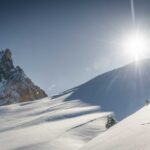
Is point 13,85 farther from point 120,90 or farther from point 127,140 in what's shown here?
point 127,140

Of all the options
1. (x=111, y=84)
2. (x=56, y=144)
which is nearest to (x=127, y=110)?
(x=111, y=84)

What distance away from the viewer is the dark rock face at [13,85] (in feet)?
393

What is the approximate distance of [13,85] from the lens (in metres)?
127

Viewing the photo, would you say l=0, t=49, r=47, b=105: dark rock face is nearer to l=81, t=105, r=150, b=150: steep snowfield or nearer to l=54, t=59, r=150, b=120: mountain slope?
l=54, t=59, r=150, b=120: mountain slope

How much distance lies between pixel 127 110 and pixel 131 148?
3048 cm

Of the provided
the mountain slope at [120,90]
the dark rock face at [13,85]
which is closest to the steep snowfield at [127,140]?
the mountain slope at [120,90]

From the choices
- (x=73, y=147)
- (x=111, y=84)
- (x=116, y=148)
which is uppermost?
(x=111, y=84)

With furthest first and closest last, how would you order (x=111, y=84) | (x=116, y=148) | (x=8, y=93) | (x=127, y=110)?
(x=8, y=93) < (x=111, y=84) < (x=127, y=110) < (x=116, y=148)

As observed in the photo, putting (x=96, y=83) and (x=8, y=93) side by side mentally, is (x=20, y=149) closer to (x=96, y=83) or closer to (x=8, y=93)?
(x=96, y=83)

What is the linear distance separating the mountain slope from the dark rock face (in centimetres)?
7184

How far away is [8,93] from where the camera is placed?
122 metres

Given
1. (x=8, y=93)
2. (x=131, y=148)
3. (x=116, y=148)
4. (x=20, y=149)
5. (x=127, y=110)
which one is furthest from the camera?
(x=8, y=93)

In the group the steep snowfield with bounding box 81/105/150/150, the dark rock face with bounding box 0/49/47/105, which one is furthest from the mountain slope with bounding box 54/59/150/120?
the dark rock face with bounding box 0/49/47/105

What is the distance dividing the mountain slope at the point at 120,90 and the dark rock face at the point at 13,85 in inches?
2828
